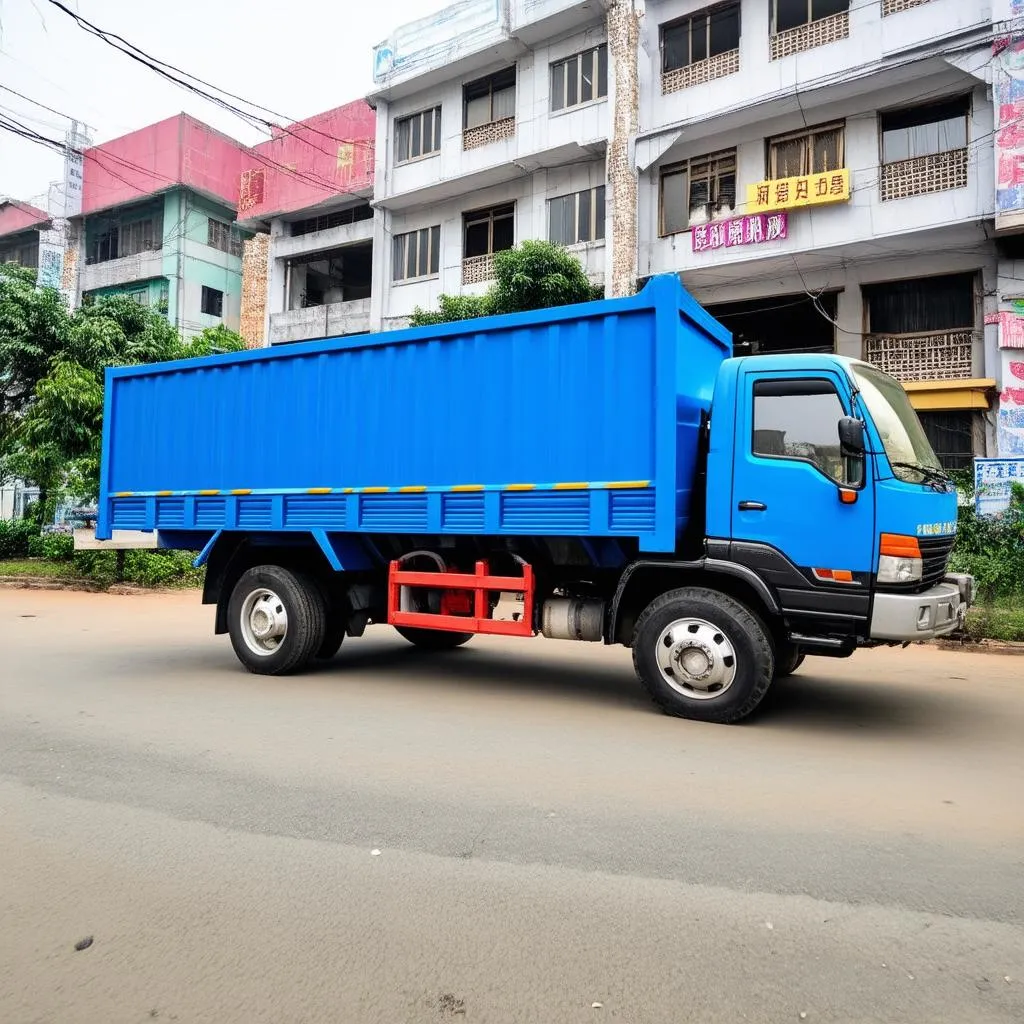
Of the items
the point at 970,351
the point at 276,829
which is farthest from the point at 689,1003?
the point at 970,351

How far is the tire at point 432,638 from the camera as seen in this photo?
868 cm

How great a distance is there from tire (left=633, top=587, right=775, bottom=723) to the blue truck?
0.01 m

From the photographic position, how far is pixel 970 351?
48.3ft

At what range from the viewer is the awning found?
1416 centimetres

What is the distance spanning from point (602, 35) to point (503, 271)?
21.6 feet

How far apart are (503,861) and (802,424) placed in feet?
11.8

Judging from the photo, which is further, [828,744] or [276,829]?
[828,744]

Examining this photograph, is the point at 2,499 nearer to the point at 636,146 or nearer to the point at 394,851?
the point at 636,146

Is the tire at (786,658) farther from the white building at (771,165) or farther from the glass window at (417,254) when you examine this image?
the glass window at (417,254)

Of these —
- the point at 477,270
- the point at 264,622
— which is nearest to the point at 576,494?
the point at 264,622

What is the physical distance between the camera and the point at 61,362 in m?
17.6

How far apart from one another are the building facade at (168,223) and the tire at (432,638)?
76.5 feet

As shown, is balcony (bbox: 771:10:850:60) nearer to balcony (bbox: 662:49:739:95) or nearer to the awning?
balcony (bbox: 662:49:739:95)

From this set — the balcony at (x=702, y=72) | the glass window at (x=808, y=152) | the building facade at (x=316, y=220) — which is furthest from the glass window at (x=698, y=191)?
the building facade at (x=316, y=220)
